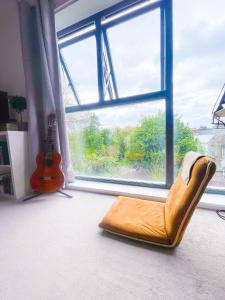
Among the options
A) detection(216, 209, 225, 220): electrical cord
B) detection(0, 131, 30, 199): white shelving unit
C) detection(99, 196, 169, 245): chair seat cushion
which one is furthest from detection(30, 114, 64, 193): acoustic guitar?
detection(216, 209, 225, 220): electrical cord

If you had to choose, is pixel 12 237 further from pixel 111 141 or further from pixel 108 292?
pixel 111 141

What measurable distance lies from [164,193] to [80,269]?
127cm

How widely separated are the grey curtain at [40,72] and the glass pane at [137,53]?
79 cm

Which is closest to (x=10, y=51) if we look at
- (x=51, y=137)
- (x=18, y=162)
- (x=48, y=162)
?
(x=51, y=137)

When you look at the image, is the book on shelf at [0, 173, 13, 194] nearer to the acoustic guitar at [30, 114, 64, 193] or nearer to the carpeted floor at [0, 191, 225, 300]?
the acoustic guitar at [30, 114, 64, 193]

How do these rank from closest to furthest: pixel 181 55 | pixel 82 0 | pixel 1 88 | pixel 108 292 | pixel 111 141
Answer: pixel 108 292 → pixel 181 55 → pixel 82 0 → pixel 111 141 → pixel 1 88

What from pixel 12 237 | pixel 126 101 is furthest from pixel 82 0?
pixel 12 237

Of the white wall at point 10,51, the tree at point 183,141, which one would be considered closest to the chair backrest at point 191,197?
the tree at point 183,141

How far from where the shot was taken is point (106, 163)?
8.31 ft

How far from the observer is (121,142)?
238 cm

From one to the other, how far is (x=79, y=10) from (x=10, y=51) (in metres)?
1.20

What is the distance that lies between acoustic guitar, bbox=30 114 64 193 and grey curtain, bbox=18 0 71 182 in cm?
9

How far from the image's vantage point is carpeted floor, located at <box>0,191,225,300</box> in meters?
0.84

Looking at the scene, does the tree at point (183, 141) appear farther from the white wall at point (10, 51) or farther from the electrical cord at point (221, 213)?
the white wall at point (10, 51)
